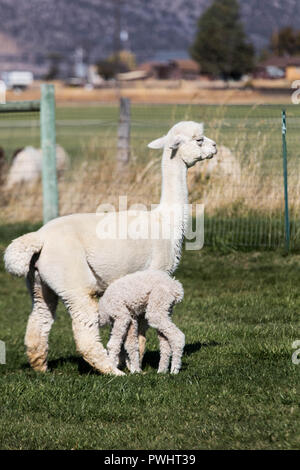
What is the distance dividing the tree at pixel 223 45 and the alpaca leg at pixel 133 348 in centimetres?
8063

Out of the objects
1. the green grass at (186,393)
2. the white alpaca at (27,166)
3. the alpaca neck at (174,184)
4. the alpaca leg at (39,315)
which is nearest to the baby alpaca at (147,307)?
the green grass at (186,393)

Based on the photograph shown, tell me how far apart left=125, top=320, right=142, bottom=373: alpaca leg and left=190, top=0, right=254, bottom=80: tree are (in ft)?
265

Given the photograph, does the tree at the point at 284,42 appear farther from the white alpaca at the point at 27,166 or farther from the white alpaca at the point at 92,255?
the white alpaca at the point at 92,255

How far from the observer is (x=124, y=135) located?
1351cm

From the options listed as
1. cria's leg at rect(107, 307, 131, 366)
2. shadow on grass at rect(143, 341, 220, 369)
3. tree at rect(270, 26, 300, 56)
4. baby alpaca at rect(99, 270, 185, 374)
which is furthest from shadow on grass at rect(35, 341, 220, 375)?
tree at rect(270, 26, 300, 56)

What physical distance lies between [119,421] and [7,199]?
960 cm

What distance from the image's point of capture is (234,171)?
1187 cm

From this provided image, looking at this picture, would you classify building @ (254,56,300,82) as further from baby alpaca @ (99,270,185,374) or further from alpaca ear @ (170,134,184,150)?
baby alpaca @ (99,270,185,374)

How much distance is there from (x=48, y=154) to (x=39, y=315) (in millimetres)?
5277

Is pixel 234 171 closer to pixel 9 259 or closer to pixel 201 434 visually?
pixel 9 259

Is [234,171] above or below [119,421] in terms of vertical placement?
above

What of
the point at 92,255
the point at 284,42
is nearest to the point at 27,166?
the point at 92,255

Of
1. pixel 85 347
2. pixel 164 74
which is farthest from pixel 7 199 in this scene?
pixel 164 74
